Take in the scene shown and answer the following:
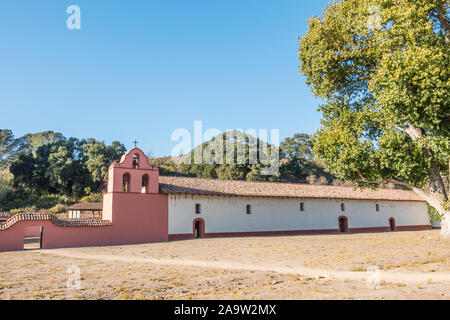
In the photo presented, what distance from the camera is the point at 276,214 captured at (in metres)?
29.1

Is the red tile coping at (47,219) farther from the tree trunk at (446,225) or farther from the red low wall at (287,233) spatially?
the tree trunk at (446,225)

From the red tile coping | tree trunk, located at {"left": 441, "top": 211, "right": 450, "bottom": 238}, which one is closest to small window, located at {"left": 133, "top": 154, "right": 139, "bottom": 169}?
the red tile coping

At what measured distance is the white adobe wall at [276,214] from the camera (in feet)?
83.7

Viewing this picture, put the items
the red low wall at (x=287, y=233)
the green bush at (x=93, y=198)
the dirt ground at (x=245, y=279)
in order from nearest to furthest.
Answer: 1. the dirt ground at (x=245, y=279)
2. the red low wall at (x=287, y=233)
3. the green bush at (x=93, y=198)

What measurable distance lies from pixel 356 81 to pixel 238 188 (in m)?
13.8

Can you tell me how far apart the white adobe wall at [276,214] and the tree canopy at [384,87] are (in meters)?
10.4

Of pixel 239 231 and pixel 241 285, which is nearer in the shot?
pixel 241 285

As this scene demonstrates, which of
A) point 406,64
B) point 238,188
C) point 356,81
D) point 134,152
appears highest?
point 356,81

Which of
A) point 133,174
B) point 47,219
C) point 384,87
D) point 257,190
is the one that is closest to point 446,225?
point 384,87

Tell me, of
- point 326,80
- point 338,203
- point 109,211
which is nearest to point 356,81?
point 326,80

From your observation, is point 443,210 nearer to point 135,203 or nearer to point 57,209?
point 135,203

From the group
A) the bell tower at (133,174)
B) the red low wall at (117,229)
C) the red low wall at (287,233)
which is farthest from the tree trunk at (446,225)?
the bell tower at (133,174)
